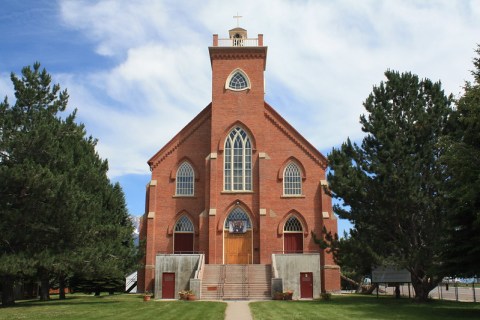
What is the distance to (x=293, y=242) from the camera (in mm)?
36250

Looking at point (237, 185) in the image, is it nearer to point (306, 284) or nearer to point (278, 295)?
point (306, 284)

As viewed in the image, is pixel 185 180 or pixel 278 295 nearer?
pixel 278 295

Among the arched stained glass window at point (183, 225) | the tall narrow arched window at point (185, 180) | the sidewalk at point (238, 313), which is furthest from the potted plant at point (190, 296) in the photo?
the tall narrow arched window at point (185, 180)

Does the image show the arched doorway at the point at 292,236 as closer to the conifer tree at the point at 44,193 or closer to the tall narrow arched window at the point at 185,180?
the tall narrow arched window at the point at 185,180

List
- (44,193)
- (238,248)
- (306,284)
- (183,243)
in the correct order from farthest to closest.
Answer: (183,243), (238,248), (306,284), (44,193)

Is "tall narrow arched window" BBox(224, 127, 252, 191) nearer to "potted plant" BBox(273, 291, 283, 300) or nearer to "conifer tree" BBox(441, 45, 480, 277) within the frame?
→ "potted plant" BBox(273, 291, 283, 300)

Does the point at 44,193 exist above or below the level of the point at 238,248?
above

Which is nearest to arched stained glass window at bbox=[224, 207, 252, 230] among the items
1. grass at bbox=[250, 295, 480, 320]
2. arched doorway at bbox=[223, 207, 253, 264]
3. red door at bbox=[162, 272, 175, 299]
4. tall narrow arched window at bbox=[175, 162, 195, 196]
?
arched doorway at bbox=[223, 207, 253, 264]

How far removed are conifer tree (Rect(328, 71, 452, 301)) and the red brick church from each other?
728cm

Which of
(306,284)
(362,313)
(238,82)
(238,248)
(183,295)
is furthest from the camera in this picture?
(238,82)

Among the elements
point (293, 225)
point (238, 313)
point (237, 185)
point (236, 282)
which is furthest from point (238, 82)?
point (238, 313)

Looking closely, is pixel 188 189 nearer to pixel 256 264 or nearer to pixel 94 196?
pixel 256 264

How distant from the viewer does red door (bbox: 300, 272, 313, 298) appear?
3130 cm

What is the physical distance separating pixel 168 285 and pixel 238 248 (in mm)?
6247
